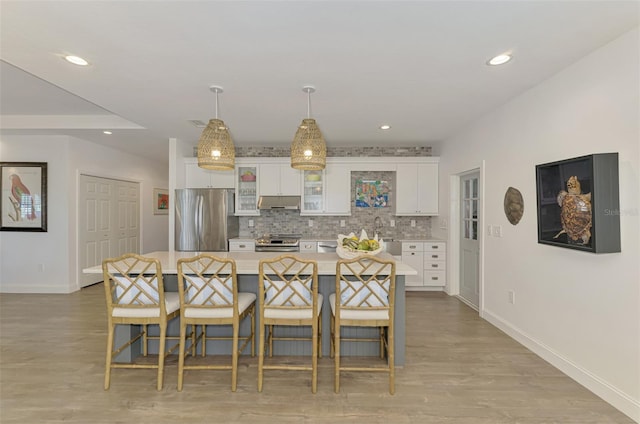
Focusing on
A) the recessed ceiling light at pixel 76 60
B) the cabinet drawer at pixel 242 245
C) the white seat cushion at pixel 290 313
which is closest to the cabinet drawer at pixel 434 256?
the cabinet drawer at pixel 242 245

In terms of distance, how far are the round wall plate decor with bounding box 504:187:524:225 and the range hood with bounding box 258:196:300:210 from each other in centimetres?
322

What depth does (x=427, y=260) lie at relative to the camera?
5203mm

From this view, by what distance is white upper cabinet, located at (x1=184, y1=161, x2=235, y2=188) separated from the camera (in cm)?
552

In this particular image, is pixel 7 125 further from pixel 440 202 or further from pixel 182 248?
pixel 440 202

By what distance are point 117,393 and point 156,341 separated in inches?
25.0

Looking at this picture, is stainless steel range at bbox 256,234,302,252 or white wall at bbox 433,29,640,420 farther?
stainless steel range at bbox 256,234,302,252

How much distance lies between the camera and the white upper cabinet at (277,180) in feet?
18.2

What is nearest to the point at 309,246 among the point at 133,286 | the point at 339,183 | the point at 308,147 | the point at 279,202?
the point at 279,202

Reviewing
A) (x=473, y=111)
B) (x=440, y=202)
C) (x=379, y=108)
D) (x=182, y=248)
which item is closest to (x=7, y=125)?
(x=182, y=248)

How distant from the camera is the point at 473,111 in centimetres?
375

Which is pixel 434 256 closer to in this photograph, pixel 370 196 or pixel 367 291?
pixel 370 196

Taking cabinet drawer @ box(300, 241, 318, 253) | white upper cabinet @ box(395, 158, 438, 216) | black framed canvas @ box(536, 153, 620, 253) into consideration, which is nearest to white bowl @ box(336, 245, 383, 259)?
black framed canvas @ box(536, 153, 620, 253)

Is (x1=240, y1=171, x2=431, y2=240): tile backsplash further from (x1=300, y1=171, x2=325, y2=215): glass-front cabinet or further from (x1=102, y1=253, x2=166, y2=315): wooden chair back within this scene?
(x1=102, y1=253, x2=166, y2=315): wooden chair back

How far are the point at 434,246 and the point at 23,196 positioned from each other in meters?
6.93
